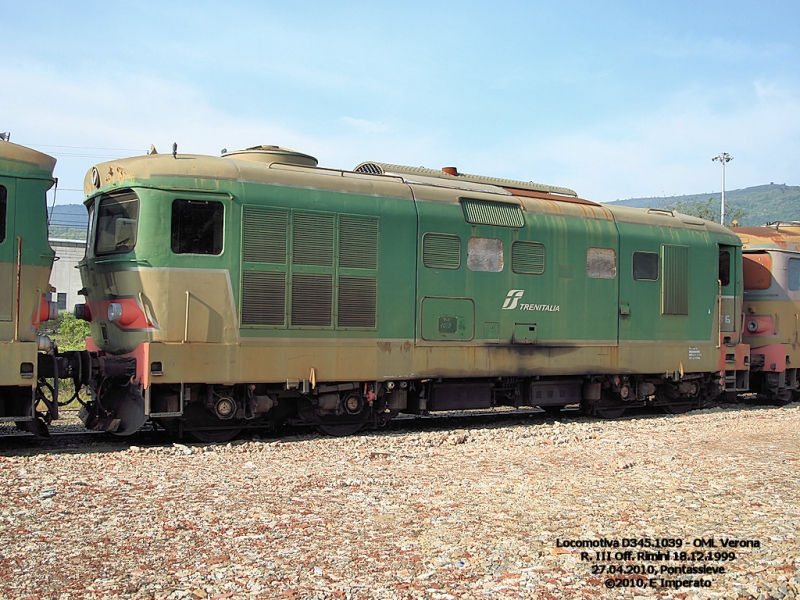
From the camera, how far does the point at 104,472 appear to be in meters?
8.20

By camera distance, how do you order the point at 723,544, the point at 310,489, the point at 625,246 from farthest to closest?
the point at 625,246 < the point at 310,489 < the point at 723,544

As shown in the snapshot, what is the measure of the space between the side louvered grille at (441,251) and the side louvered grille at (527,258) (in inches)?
45.0

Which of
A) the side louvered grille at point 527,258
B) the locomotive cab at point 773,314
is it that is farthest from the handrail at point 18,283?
the locomotive cab at point 773,314

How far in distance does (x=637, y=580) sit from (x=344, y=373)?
6503 millimetres

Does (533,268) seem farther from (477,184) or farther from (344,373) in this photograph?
(344,373)

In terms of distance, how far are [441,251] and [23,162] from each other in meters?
5.92

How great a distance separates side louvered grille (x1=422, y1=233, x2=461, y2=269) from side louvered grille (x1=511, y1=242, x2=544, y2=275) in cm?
114

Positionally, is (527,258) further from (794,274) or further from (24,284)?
(794,274)

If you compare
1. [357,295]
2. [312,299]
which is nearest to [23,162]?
[312,299]

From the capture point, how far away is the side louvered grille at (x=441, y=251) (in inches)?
469

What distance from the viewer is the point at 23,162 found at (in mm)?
9383

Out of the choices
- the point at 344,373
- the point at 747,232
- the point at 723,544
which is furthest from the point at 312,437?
the point at 747,232

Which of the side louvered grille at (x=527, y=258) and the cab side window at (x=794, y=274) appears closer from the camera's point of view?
the side louvered grille at (x=527, y=258)

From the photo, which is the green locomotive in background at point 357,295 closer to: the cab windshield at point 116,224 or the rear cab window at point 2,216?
the cab windshield at point 116,224
